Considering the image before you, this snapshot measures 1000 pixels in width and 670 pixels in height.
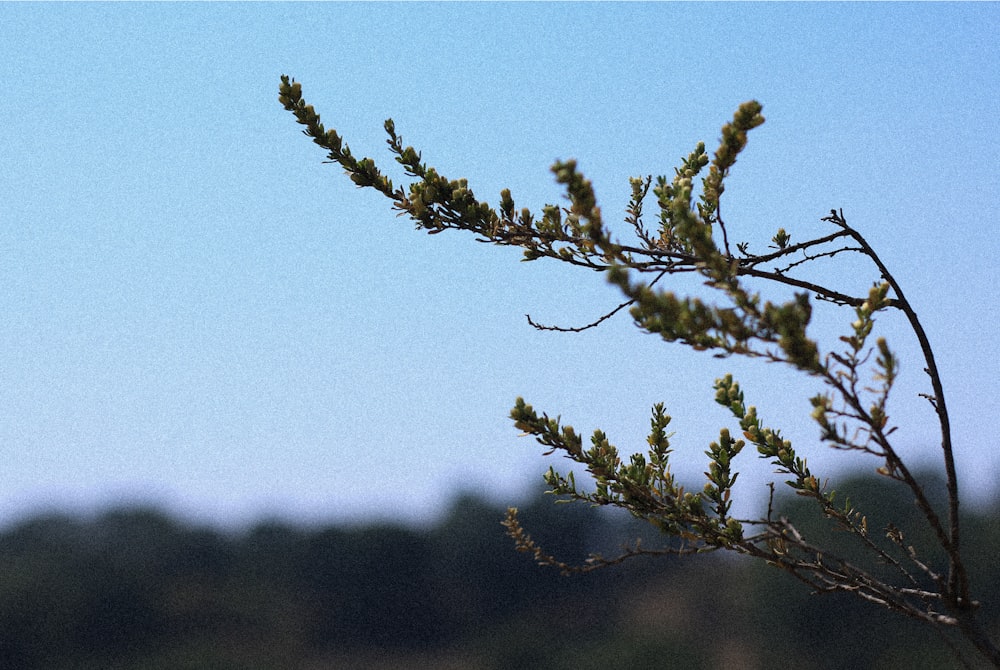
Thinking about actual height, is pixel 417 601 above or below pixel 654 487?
above

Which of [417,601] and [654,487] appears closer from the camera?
[654,487]

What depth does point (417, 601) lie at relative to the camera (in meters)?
64.0

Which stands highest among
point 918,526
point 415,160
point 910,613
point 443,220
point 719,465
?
point 918,526

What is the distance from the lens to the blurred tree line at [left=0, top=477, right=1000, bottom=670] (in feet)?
172

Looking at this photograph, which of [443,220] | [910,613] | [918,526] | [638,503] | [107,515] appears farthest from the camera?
[107,515]

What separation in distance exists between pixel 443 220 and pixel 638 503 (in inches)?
61.4

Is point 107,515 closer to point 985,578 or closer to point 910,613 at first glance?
point 985,578

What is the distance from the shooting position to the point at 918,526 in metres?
54.1

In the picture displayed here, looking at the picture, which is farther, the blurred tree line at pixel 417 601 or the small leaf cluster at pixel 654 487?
the blurred tree line at pixel 417 601

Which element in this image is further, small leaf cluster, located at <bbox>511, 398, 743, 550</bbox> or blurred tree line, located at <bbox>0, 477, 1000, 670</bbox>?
blurred tree line, located at <bbox>0, 477, 1000, 670</bbox>

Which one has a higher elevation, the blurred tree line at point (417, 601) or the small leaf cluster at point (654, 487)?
the blurred tree line at point (417, 601)

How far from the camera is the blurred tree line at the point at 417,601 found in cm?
5241

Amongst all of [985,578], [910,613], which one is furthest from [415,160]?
[985,578]

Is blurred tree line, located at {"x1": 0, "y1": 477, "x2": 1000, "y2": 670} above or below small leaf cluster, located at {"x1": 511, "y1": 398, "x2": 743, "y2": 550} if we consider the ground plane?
above
